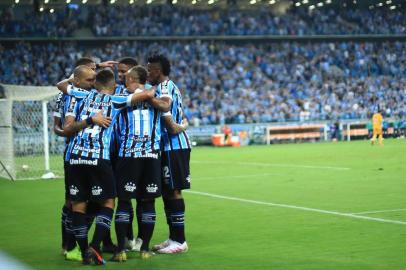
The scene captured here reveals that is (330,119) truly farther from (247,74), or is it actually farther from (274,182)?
(274,182)

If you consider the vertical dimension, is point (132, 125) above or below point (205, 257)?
above

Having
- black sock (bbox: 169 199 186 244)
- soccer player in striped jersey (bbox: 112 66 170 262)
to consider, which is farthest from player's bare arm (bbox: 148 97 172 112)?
black sock (bbox: 169 199 186 244)

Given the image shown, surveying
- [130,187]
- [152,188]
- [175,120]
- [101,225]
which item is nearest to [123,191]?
[130,187]

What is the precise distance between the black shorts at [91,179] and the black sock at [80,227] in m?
0.20

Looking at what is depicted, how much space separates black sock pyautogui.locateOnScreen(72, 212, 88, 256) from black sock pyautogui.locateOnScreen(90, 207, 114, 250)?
0.14m

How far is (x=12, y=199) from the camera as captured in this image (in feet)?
51.9

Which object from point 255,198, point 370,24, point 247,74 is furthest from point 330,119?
point 255,198

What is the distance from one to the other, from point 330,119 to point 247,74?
7395 millimetres

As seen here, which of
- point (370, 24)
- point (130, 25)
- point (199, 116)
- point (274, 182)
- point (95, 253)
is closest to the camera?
point (95, 253)

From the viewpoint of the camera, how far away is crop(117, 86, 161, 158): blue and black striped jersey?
818 centimetres

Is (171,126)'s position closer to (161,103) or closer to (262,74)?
(161,103)

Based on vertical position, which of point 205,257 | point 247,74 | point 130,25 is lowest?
point 205,257

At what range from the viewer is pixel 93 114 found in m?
7.97

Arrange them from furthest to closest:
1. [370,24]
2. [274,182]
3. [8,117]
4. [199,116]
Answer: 1. [370,24]
2. [199,116]
3. [8,117]
4. [274,182]
